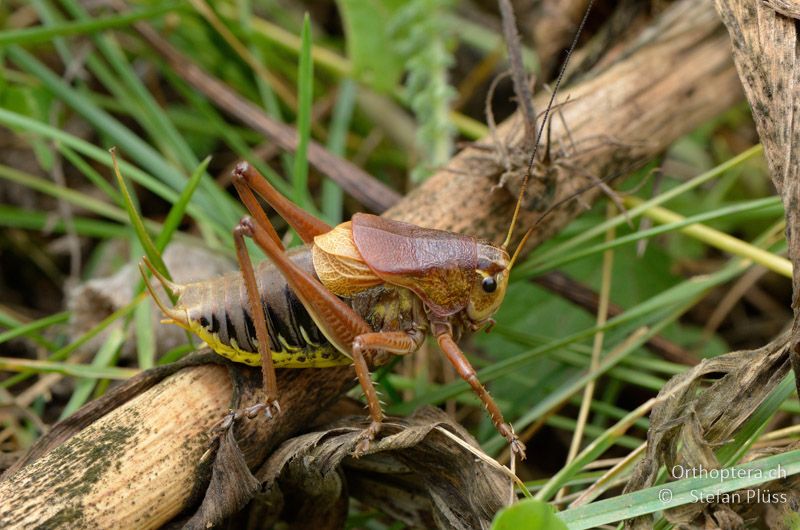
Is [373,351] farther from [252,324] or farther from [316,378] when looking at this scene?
[252,324]

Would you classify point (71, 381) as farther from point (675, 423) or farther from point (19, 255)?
point (675, 423)

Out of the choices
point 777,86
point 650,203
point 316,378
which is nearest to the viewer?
point 777,86

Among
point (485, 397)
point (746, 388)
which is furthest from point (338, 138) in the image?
point (746, 388)

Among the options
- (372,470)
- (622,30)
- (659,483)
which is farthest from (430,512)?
(622,30)

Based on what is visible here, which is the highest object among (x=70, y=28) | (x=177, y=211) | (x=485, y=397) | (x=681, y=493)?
(x=70, y=28)

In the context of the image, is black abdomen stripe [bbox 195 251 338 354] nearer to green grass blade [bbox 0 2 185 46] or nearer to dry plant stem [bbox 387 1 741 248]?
dry plant stem [bbox 387 1 741 248]

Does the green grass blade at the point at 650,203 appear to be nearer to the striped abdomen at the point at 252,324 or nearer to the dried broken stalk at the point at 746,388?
the dried broken stalk at the point at 746,388

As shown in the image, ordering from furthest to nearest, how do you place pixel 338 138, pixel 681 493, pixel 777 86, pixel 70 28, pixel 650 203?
pixel 338 138, pixel 70 28, pixel 650 203, pixel 777 86, pixel 681 493

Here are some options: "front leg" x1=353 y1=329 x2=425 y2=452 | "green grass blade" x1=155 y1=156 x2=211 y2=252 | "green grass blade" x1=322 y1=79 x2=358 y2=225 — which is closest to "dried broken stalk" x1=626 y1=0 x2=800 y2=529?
"front leg" x1=353 y1=329 x2=425 y2=452
